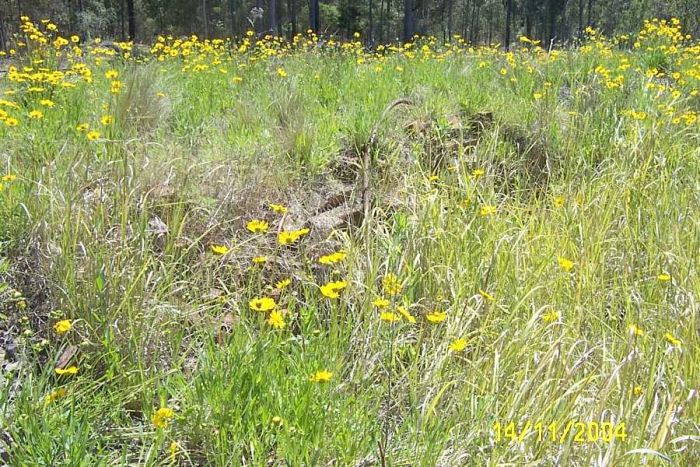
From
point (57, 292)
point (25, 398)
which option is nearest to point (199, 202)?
point (57, 292)

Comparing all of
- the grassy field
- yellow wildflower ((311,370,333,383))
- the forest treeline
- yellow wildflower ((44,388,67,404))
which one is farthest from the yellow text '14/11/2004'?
the forest treeline

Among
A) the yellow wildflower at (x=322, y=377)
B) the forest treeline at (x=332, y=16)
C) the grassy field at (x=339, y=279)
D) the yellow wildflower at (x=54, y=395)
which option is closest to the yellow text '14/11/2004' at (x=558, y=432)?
the grassy field at (x=339, y=279)

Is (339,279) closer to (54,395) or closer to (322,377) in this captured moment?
(322,377)

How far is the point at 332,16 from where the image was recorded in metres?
29.3

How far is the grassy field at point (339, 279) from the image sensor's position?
1.55 m

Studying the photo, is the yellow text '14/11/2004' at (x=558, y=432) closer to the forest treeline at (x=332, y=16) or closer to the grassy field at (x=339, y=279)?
the grassy field at (x=339, y=279)

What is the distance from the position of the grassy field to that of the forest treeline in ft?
24.5

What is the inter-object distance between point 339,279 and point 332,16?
29.3m

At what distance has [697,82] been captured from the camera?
513cm

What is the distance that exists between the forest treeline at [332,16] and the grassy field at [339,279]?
24.5ft

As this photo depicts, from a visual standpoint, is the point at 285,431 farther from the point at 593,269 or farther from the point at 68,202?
the point at 593,269

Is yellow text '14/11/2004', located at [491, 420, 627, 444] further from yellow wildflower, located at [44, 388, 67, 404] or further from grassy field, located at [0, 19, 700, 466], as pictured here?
yellow wildflower, located at [44, 388, 67, 404]

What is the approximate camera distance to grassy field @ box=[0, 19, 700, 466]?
155cm

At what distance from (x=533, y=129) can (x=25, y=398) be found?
3.60m
